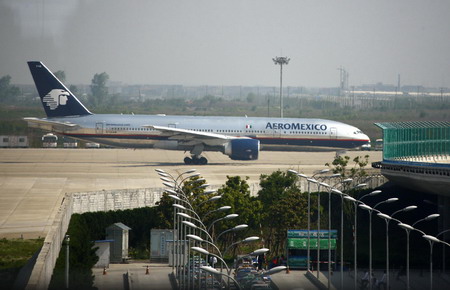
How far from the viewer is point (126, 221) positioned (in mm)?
52125

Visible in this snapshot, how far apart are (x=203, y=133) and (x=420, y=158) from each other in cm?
2110

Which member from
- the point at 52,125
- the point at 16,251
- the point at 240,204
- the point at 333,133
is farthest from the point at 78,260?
the point at 333,133

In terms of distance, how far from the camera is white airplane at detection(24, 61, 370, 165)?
272 feet

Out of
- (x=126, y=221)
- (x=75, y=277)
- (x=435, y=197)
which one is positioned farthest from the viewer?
(x=435, y=197)

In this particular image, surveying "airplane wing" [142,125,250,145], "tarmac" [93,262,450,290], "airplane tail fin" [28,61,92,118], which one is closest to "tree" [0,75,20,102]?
"airplane tail fin" [28,61,92,118]

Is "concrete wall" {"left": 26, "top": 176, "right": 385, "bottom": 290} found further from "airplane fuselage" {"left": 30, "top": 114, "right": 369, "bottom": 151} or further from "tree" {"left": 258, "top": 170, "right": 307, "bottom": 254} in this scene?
"airplane fuselage" {"left": 30, "top": 114, "right": 369, "bottom": 151}

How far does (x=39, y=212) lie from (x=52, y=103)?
118ft

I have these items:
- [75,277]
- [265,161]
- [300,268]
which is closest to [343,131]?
[265,161]

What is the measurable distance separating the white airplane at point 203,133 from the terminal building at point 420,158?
51.2ft

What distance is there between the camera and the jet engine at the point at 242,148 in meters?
82.6

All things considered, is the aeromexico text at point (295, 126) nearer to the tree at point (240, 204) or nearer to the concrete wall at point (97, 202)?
the concrete wall at point (97, 202)

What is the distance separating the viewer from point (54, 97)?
89.2m

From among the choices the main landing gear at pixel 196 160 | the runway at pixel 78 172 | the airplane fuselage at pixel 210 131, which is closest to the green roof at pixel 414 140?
the runway at pixel 78 172

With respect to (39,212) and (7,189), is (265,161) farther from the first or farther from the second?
(39,212)
